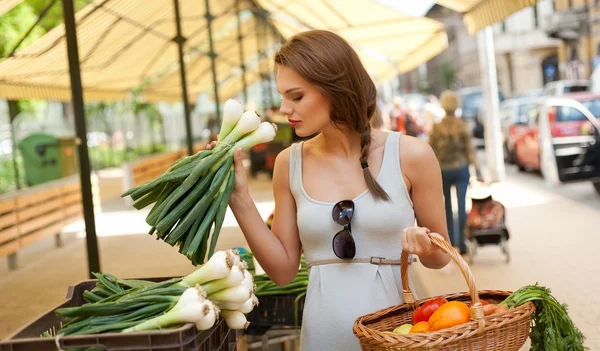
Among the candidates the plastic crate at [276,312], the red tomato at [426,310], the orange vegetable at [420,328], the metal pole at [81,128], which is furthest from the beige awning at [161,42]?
the orange vegetable at [420,328]

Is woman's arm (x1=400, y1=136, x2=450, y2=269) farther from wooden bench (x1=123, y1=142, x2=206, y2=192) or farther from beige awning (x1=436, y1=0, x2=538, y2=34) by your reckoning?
wooden bench (x1=123, y1=142, x2=206, y2=192)

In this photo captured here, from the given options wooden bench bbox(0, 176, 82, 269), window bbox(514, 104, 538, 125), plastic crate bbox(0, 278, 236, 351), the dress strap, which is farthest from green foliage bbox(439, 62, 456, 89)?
plastic crate bbox(0, 278, 236, 351)

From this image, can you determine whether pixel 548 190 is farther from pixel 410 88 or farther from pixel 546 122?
pixel 410 88

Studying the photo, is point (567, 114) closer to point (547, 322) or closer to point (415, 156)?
point (415, 156)

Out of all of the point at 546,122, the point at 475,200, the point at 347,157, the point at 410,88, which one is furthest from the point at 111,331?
the point at 410,88

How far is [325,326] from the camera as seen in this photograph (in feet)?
8.76

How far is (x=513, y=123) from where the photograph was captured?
22.0 metres

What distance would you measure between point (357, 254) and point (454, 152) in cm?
709

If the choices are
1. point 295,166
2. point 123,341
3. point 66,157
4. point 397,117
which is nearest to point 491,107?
point 397,117

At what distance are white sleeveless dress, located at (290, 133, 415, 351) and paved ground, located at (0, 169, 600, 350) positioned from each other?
3.70 m

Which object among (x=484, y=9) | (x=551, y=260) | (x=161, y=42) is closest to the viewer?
(x=551, y=260)

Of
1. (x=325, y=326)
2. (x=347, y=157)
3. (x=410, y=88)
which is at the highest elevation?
(x=410, y=88)

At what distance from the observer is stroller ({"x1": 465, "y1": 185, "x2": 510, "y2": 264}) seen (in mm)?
9210

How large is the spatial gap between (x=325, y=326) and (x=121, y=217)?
13.6 meters
